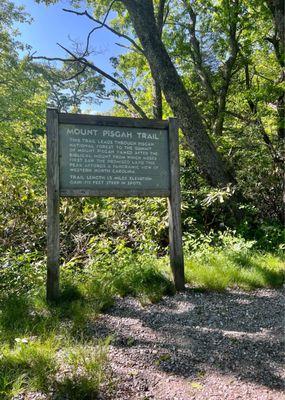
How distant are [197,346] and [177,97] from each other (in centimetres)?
557

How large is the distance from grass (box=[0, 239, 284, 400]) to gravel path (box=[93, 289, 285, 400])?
0.53 feet

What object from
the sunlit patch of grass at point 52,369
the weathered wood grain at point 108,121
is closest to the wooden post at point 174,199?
the weathered wood grain at point 108,121

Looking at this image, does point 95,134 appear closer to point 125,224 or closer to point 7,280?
point 7,280

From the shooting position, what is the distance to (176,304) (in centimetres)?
395

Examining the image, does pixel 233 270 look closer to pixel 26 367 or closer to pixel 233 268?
pixel 233 268

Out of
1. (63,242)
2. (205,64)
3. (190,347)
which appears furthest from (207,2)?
(190,347)

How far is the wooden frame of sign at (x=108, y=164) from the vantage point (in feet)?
13.6

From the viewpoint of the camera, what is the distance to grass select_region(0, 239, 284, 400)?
2.37 m

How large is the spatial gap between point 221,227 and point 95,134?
3842 mm

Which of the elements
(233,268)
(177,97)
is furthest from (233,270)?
(177,97)

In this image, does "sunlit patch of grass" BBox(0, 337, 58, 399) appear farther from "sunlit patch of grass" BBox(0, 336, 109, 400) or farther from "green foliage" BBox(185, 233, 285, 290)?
"green foliage" BBox(185, 233, 285, 290)

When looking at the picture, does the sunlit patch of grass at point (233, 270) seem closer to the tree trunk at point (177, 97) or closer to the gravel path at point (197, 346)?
the gravel path at point (197, 346)

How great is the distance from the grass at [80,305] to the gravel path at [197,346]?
0.16 meters

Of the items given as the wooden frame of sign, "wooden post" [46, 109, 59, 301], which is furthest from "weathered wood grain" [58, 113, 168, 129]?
"wooden post" [46, 109, 59, 301]
